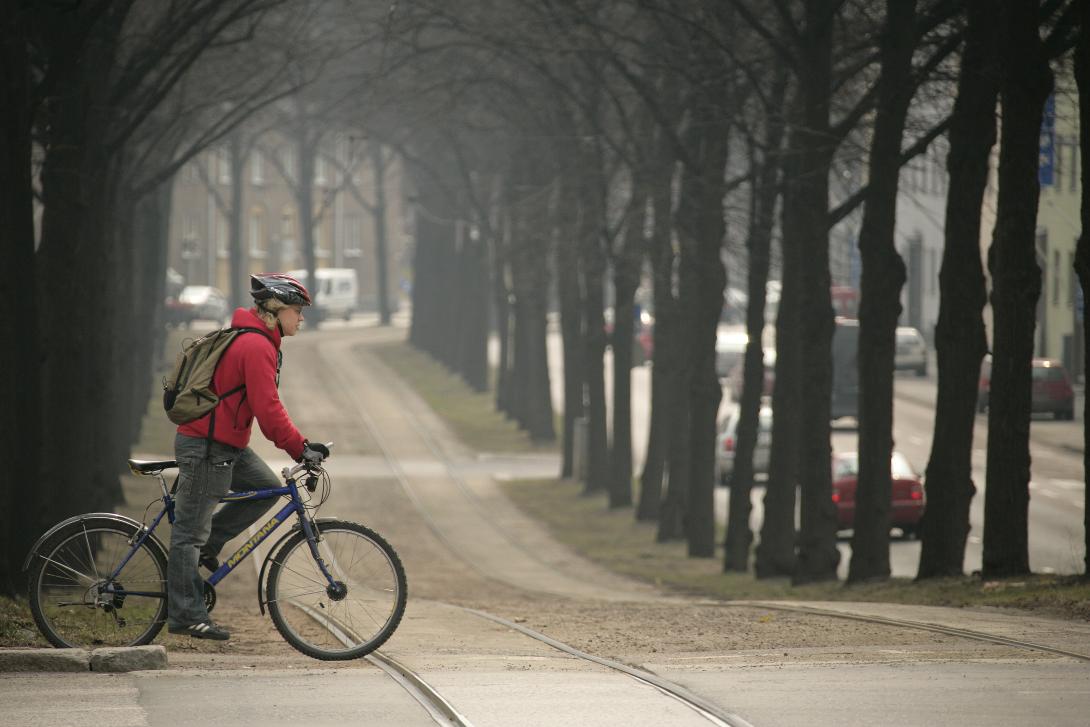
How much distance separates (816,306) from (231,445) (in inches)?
446

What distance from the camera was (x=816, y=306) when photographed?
19312 millimetres

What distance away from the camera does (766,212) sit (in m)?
22.9

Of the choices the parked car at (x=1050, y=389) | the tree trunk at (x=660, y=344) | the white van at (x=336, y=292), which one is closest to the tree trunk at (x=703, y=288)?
the tree trunk at (x=660, y=344)

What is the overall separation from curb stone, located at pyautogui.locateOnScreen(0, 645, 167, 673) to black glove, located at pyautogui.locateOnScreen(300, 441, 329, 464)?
3.76 ft

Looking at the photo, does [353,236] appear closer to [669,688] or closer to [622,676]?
[622,676]

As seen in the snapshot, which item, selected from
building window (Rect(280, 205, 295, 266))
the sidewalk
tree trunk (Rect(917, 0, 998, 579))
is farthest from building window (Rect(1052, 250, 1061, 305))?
building window (Rect(280, 205, 295, 266))

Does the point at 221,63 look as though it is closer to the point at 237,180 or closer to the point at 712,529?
the point at 712,529

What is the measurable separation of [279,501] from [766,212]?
14510 mm

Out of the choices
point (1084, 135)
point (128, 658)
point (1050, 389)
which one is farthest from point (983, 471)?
point (128, 658)

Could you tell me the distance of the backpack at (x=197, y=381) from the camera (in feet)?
28.7

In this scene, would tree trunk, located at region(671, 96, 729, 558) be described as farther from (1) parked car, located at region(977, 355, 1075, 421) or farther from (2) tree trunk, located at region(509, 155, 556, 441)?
(1) parked car, located at region(977, 355, 1075, 421)

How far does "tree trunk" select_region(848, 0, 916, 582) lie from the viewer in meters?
17.7

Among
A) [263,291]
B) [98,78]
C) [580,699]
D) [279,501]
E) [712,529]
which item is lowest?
[712,529]

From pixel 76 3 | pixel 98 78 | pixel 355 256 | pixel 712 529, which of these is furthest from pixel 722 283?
pixel 355 256
